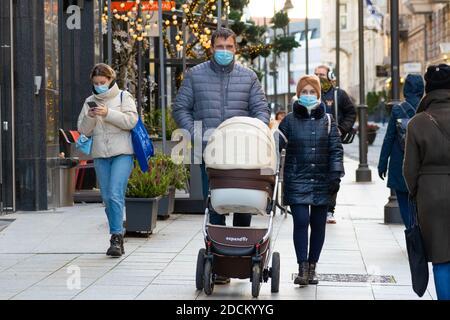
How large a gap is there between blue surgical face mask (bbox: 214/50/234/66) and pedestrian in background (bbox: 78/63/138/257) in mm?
1564

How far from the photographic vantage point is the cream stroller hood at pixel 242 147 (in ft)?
26.5

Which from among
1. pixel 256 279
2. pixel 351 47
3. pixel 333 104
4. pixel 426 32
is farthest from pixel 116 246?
pixel 351 47

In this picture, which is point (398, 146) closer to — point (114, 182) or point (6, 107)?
point (114, 182)

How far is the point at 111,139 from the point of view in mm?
10305

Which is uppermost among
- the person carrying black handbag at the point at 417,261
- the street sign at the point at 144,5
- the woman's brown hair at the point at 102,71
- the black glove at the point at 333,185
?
the street sign at the point at 144,5

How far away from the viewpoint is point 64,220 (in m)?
13.5

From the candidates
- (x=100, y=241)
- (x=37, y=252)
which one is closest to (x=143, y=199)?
(x=100, y=241)

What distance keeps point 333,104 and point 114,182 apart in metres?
4.48

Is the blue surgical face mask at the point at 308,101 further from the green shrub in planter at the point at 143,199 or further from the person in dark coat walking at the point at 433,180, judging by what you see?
the green shrub in planter at the point at 143,199

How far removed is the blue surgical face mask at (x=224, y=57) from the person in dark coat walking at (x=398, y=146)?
7.74 feet

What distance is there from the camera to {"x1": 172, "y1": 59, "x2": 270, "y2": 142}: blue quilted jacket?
9.06 meters

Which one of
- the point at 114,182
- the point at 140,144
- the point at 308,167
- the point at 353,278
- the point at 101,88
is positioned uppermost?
the point at 101,88

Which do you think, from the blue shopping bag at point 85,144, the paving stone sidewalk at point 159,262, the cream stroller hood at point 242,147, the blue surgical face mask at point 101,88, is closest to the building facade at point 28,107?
the paving stone sidewalk at point 159,262

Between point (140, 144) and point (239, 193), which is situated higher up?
point (140, 144)
